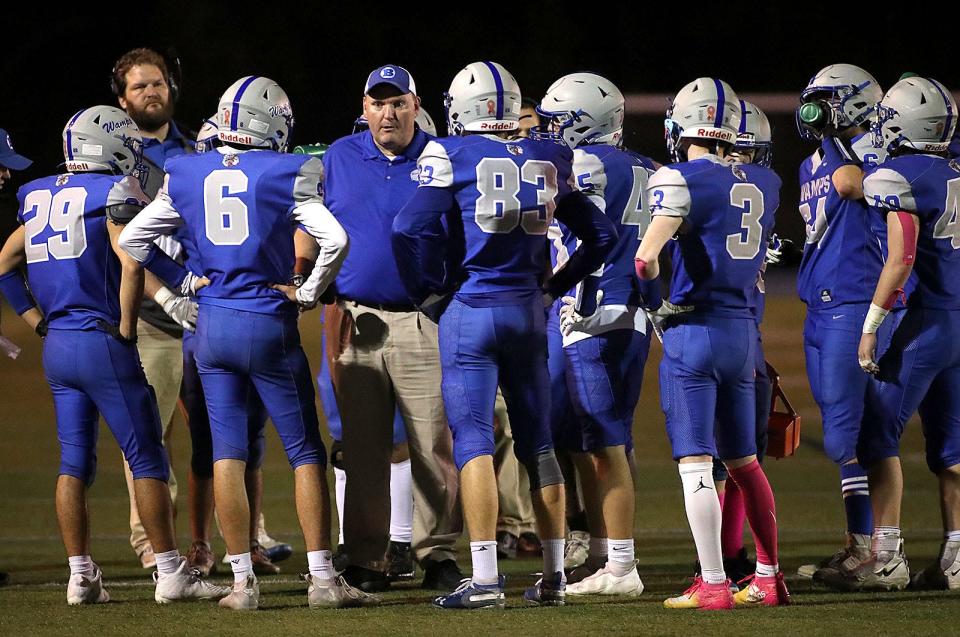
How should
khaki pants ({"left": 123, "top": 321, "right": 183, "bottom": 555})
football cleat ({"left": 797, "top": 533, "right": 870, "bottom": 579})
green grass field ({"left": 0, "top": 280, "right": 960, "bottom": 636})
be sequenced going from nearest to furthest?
1. green grass field ({"left": 0, "top": 280, "right": 960, "bottom": 636})
2. football cleat ({"left": 797, "top": 533, "right": 870, "bottom": 579})
3. khaki pants ({"left": 123, "top": 321, "right": 183, "bottom": 555})

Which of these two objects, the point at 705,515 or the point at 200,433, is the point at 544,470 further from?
the point at 200,433

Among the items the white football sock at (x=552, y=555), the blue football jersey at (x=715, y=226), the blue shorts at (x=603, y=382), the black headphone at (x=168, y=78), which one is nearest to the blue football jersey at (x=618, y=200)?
the blue shorts at (x=603, y=382)

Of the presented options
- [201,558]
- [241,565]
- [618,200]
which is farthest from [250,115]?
[201,558]

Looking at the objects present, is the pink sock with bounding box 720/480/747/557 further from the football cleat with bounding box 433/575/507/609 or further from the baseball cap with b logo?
the baseball cap with b logo

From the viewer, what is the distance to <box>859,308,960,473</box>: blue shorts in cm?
620

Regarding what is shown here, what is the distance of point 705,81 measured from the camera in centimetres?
565

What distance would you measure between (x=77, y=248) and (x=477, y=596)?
1.99 meters

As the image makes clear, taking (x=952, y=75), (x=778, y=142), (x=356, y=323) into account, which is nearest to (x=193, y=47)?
(x=778, y=142)

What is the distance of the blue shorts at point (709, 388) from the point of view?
546cm

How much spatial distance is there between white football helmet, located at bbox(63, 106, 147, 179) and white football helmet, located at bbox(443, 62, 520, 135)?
1340mm

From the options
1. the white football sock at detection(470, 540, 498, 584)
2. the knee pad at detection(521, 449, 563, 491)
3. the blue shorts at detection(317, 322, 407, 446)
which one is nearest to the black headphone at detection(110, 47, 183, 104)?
the blue shorts at detection(317, 322, 407, 446)

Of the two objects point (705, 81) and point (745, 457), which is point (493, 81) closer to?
point (705, 81)

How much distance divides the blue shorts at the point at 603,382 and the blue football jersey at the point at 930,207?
1112 millimetres

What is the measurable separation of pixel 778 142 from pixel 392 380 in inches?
568
